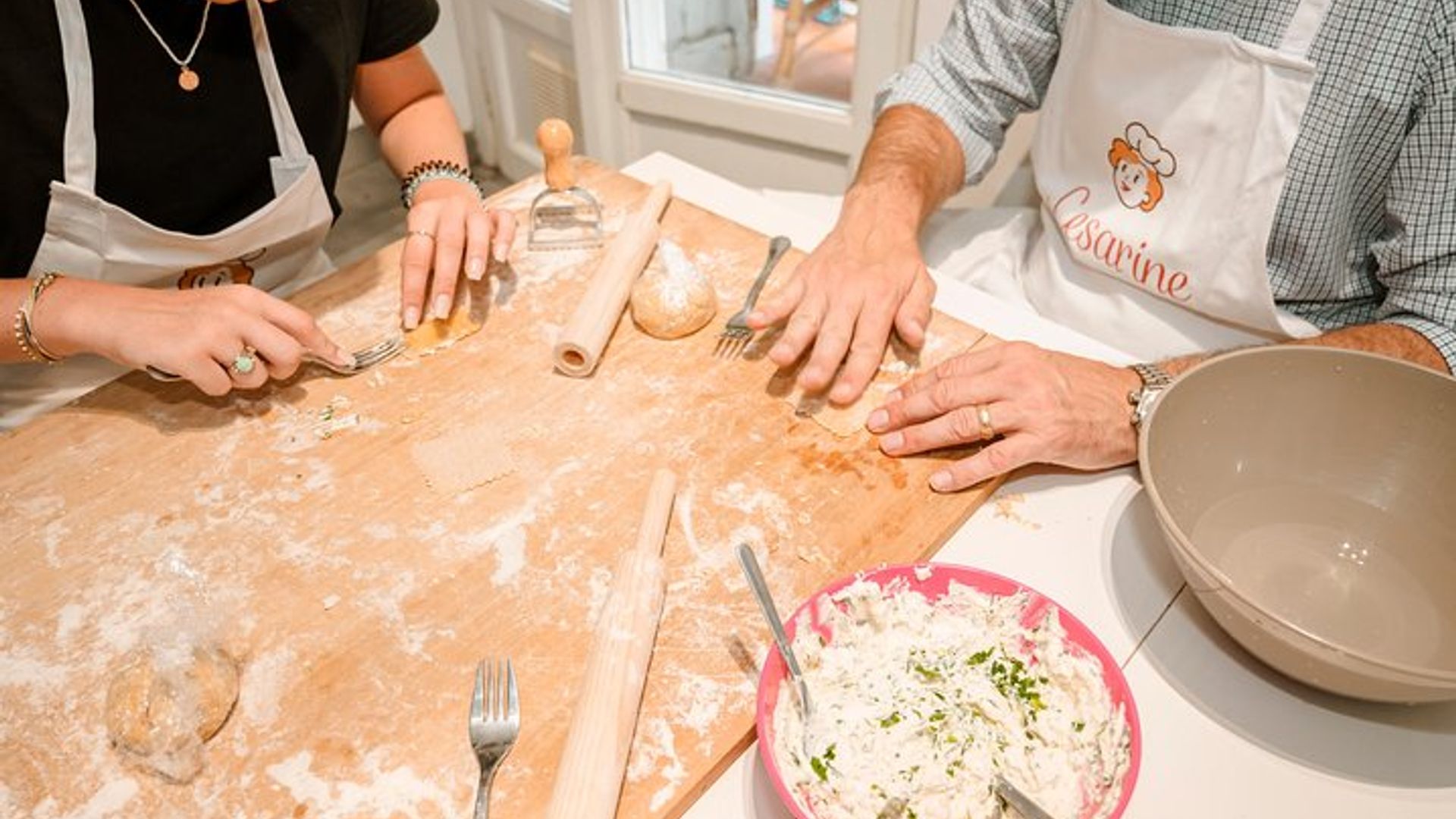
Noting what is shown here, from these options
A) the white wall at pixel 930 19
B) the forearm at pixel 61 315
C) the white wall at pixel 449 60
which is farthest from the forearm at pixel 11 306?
the white wall at pixel 449 60

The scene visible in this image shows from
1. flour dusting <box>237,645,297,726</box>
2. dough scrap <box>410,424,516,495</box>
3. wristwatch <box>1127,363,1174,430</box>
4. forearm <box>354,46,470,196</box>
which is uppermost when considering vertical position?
forearm <box>354,46,470,196</box>

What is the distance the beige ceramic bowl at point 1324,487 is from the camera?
94 cm

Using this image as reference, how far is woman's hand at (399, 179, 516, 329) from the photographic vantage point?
4.23 ft

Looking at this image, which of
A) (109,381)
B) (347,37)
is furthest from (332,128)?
(109,381)

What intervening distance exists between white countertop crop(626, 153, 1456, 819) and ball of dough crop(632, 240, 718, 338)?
46 cm

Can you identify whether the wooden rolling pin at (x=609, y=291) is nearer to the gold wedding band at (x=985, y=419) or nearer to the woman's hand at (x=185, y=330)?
the woman's hand at (x=185, y=330)

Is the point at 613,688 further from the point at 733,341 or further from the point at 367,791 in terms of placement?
the point at 733,341

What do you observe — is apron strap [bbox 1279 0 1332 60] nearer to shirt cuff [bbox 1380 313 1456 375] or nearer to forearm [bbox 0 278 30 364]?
shirt cuff [bbox 1380 313 1456 375]

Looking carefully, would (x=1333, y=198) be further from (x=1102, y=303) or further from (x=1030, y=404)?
(x=1030, y=404)

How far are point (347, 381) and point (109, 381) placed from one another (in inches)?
12.2

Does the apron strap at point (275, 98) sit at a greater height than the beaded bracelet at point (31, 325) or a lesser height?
greater

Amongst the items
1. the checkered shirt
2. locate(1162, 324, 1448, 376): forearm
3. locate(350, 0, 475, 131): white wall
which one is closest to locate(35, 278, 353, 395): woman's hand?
locate(1162, 324, 1448, 376): forearm

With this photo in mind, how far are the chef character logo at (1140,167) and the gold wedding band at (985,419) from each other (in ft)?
1.75

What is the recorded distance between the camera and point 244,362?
112cm
